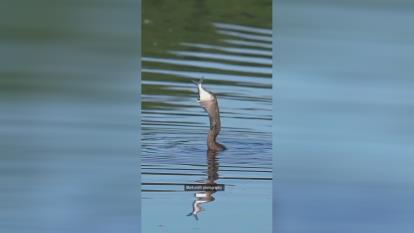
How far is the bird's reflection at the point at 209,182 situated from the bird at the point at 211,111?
0.08 ft

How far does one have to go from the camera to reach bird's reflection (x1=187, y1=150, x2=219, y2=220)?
1919 mm

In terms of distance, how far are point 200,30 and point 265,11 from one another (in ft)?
0.57

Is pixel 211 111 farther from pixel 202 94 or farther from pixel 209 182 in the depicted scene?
pixel 209 182

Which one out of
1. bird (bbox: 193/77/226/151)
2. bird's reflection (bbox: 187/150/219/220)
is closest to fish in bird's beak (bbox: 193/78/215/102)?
bird (bbox: 193/77/226/151)

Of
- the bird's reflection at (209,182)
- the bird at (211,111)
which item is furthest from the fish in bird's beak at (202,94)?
the bird's reflection at (209,182)

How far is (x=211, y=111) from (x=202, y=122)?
0.04m
